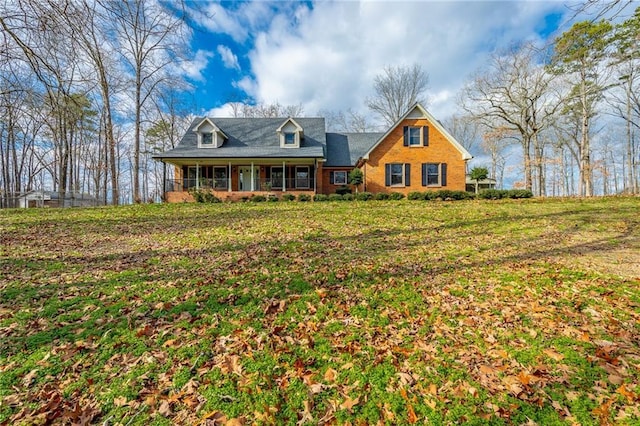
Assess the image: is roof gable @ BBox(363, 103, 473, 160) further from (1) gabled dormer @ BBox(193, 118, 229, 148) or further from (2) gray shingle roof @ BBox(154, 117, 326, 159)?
(1) gabled dormer @ BBox(193, 118, 229, 148)

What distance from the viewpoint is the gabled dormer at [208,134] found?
22.3 meters

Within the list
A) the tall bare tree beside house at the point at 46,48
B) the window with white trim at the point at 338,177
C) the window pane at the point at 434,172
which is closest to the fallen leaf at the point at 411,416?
the tall bare tree beside house at the point at 46,48

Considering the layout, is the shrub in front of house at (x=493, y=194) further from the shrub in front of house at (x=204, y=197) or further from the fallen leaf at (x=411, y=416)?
the fallen leaf at (x=411, y=416)

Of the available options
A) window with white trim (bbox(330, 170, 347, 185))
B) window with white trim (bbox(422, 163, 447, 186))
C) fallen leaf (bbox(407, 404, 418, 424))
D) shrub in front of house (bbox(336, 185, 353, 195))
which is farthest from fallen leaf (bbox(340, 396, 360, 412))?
window with white trim (bbox(330, 170, 347, 185))

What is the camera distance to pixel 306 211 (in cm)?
1315

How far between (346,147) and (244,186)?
30.3ft

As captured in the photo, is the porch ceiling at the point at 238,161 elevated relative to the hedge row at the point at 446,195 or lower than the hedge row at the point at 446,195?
elevated

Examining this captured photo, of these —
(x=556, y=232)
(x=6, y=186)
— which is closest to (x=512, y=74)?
(x=556, y=232)

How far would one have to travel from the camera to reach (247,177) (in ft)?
76.0

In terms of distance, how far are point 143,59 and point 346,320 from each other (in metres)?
25.6

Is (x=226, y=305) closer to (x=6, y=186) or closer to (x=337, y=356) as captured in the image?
(x=337, y=356)

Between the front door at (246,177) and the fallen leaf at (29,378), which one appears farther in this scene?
the front door at (246,177)

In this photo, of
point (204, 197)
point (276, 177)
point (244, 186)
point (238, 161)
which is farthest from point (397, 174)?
point (204, 197)

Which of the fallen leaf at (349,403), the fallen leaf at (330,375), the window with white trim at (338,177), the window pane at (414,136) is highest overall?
the window pane at (414,136)
